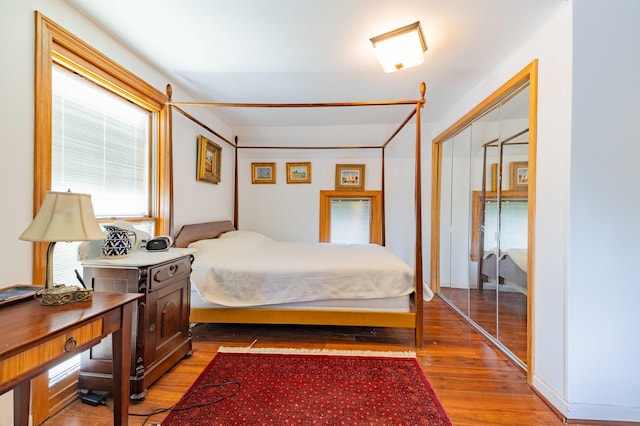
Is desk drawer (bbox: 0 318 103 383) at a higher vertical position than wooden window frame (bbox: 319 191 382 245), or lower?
lower

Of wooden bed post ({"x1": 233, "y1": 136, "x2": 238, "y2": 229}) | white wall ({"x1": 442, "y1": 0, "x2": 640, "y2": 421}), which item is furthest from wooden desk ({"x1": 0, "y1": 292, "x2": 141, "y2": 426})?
wooden bed post ({"x1": 233, "y1": 136, "x2": 238, "y2": 229})

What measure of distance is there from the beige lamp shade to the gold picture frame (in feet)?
6.42

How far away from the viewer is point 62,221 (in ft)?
3.64

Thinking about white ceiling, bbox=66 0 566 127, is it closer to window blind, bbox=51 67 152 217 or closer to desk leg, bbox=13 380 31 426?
window blind, bbox=51 67 152 217

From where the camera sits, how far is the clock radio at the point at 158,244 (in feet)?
6.56

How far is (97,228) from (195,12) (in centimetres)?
145

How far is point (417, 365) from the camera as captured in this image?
2021 millimetres

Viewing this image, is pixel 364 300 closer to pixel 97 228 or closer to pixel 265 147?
pixel 97 228

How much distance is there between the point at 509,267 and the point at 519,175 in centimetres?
77

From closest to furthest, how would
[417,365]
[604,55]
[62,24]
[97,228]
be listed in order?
1. [97,228]
2. [604,55]
3. [62,24]
4. [417,365]

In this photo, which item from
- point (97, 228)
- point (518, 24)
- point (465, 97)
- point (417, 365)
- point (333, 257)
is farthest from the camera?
point (465, 97)

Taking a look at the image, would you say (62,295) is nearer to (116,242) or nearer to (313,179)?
(116,242)

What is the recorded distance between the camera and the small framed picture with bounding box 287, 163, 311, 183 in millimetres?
4156

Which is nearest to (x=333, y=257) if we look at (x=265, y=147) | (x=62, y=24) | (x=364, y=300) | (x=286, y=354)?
(x=364, y=300)
